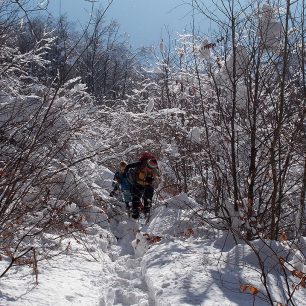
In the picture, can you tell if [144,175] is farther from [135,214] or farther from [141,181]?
[135,214]

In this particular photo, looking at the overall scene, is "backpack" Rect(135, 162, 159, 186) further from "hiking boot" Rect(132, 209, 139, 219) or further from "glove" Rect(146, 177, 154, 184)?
"hiking boot" Rect(132, 209, 139, 219)

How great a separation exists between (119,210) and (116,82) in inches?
1090

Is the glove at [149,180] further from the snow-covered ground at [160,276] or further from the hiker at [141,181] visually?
the snow-covered ground at [160,276]

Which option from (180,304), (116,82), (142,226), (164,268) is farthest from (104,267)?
(116,82)

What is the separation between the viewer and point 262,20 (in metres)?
4.55

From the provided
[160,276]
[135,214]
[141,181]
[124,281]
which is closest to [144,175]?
[141,181]

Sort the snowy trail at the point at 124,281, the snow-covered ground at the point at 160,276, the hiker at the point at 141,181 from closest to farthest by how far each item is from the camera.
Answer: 1. the snow-covered ground at the point at 160,276
2. the snowy trail at the point at 124,281
3. the hiker at the point at 141,181

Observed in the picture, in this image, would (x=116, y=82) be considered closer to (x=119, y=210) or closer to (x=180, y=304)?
(x=119, y=210)

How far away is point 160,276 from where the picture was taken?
14.0ft

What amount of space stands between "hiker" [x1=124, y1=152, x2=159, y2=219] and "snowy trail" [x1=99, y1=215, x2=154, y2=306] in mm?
983

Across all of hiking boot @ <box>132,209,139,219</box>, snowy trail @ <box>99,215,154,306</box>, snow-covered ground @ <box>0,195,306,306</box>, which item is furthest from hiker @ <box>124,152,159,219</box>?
snow-covered ground @ <box>0,195,306,306</box>

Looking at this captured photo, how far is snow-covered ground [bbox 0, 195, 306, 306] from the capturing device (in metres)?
3.60

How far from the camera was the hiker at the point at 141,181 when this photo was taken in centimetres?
777

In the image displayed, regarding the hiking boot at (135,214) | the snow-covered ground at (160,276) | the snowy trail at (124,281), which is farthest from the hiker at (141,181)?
A: the snow-covered ground at (160,276)
